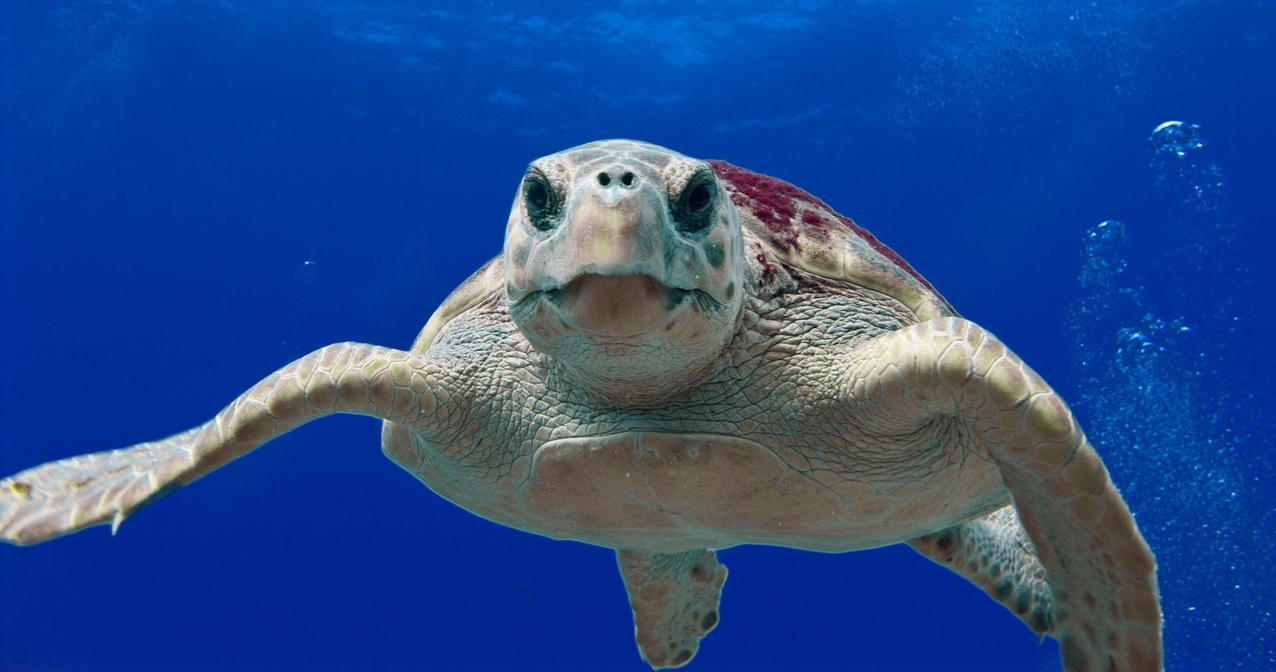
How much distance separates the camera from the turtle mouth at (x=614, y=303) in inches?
64.6

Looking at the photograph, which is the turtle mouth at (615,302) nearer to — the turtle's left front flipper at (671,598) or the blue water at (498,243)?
the turtle's left front flipper at (671,598)

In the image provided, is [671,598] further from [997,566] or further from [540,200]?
[540,200]

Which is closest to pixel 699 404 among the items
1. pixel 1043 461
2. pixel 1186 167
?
pixel 1043 461

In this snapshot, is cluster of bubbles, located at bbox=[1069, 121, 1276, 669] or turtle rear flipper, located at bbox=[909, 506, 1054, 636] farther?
cluster of bubbles, located at bbox=[1069, 121, 1276, 669]

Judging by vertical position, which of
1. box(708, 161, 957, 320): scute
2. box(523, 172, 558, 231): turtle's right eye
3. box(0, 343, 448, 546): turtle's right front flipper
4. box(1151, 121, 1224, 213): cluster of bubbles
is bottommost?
box(0, 343, 448, 546): turtle's right front flipper

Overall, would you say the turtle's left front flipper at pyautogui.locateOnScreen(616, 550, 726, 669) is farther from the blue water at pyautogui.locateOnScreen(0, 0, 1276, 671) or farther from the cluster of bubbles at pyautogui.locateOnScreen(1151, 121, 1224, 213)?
the cluster of bubbles at pyautogui.locateOnScreen(1151, 121, 1224, 213)

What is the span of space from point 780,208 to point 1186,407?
21.8 meters

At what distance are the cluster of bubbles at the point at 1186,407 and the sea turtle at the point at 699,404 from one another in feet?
50.0

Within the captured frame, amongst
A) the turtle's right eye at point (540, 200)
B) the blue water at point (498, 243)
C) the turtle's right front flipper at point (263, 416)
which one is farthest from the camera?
the blue water at point (498, 243)

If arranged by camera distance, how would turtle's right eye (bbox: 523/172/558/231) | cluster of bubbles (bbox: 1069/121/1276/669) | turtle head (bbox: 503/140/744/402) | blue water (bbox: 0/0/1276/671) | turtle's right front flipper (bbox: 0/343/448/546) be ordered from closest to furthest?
turtle head (bbox: 503/140/744/402), turtle's right eye (bbox: 523/172/558/231), turtle's right front flipper (bbox: 0/343/448/546), cluster of bubbles (bbox: 1069/121/1276/669), blue water (bbox: 0/0/1276/671)

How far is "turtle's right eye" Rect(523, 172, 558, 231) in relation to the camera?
1778 mm

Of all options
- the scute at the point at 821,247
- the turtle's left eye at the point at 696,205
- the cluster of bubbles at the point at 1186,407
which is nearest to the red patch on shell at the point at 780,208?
the scute at the point at 821,247

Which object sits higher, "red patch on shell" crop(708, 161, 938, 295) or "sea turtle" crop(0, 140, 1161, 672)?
"red patch on shell" crop(708, 161, 938, 295)

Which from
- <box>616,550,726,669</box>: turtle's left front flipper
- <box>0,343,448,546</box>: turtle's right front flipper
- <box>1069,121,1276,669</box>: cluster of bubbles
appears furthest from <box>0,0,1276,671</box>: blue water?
<box>0,343,448,546</box>: turtle's right front flipper
